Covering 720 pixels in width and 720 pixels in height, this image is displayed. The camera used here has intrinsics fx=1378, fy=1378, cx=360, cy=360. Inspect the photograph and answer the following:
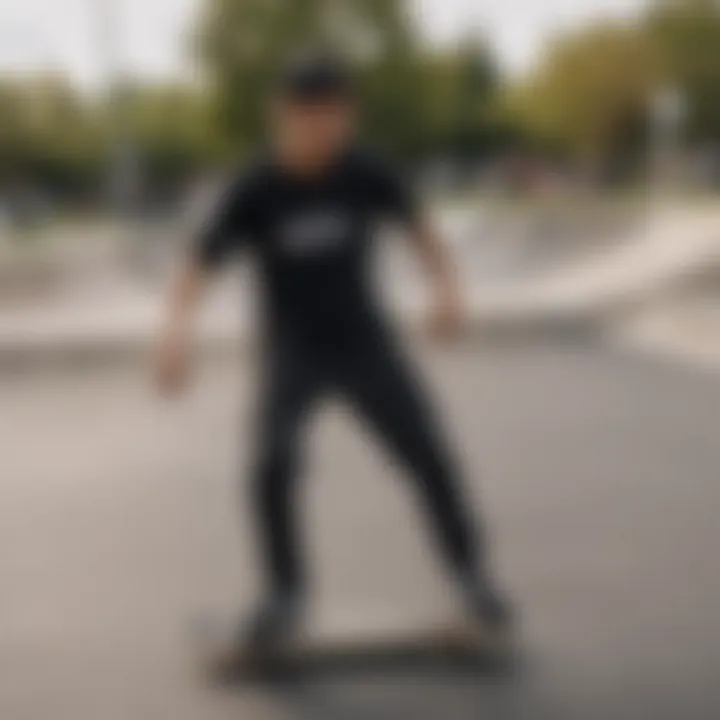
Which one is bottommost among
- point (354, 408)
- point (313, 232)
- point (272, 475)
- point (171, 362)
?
point (272, 475)

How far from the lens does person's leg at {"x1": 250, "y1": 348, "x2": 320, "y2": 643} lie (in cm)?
352

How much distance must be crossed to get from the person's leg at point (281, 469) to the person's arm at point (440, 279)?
44 cm

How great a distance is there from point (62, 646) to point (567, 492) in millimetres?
2404

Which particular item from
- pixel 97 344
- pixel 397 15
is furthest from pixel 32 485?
pixel 397 15

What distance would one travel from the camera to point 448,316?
3.79 m

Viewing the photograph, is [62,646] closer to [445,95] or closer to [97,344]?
[97,344]

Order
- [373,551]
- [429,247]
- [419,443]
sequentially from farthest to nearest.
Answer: [373,551] → [429,247] → [419,443]

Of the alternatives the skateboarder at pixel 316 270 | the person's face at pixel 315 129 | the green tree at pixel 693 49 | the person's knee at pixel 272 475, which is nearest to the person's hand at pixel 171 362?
the skateboarder at pixel 316 270

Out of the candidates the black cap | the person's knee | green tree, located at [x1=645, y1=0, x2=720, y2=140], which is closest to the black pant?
the person's knee

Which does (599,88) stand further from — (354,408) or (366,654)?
(366,654)

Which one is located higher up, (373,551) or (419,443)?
(373,551)

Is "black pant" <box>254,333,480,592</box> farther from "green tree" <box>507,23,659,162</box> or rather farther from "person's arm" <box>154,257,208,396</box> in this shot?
"green tree" <box>507,23,659,162</box>

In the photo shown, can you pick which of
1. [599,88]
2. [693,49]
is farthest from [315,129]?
[599,88]

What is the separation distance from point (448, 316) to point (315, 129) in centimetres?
67
